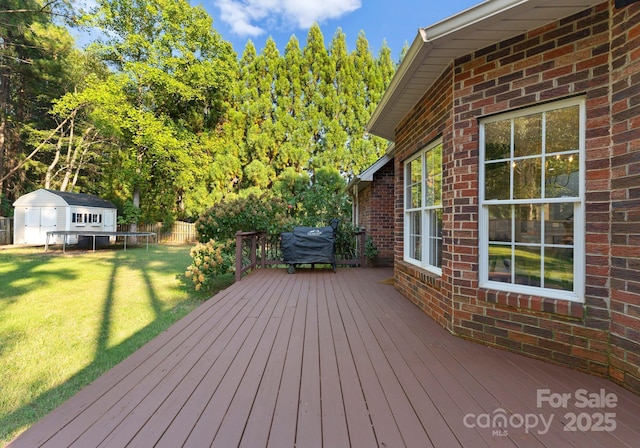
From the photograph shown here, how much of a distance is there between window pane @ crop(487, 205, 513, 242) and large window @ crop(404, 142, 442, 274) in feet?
2.43

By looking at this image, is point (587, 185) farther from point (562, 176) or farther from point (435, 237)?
point (435, 237)

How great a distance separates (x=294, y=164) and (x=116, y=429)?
50.8 feet

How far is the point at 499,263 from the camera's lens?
262 cm

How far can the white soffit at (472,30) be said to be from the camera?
7.00ft

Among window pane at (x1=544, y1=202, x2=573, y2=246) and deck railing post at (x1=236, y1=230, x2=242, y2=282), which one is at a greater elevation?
window pane at (x1=544, y1=202, x2=573, y2=246)

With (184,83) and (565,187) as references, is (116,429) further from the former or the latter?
(184,83)

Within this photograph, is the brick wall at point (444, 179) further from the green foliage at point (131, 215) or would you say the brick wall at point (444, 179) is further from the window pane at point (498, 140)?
the green foliage at point (131, 215)

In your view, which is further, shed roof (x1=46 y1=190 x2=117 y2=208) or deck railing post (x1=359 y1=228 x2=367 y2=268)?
shed roof (x1=46 y1=190 x2=117 y2=208)

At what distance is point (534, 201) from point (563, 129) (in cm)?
58

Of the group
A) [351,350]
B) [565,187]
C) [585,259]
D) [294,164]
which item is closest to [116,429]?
[351,350]

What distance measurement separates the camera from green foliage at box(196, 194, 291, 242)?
699 cm

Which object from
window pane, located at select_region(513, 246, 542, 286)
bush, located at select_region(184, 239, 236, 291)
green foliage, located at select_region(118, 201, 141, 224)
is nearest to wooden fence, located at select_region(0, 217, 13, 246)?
green foliage, located at select_region(118, 201, 141, 224)

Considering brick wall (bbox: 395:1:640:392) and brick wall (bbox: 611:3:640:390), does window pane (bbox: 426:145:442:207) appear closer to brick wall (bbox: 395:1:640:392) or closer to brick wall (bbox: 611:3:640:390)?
brick wall (bbox: 395:1:640:392)

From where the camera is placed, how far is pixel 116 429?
1.50 metres
